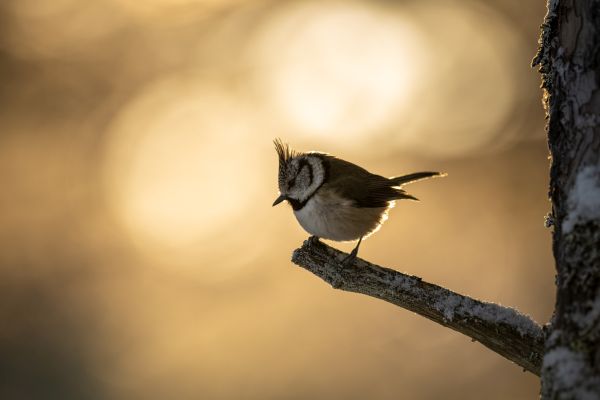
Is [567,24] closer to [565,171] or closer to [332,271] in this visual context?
[565,171]

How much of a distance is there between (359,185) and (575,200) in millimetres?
2176

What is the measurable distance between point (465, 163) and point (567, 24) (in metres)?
5.83

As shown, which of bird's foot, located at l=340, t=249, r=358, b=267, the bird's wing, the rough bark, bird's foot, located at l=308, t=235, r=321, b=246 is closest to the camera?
the rough bark

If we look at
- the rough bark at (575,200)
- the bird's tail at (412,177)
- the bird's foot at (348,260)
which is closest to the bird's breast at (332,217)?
the bird's tail at (412,177)

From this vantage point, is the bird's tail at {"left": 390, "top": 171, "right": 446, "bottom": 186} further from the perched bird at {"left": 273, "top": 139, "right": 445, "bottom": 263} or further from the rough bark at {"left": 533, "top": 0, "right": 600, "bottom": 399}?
the rough bark at {"left": 533, "top": 0, "right": 600, "bottom": 399}

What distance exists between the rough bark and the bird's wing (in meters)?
1.94

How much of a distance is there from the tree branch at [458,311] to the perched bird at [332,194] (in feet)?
2.71

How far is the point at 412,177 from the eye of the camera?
15.4 feet

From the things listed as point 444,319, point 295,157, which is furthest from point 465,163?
point 444,319

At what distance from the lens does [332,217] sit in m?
4.02

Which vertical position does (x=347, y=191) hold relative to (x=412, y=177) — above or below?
below

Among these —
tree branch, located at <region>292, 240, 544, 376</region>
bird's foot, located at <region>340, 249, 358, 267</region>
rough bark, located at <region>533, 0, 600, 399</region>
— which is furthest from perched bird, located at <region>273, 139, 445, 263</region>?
rough bark, located at <region>533, 0, 600, 399</region>

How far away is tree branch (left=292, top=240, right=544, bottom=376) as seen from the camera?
245 cm

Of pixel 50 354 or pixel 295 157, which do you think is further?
pixel 50 354
